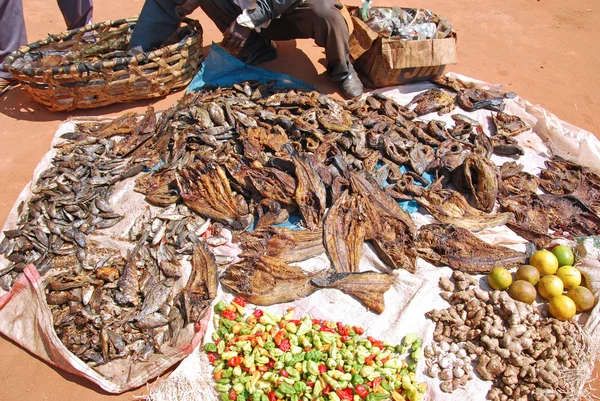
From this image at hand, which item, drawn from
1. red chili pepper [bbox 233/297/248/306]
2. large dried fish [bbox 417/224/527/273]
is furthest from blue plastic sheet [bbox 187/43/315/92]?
red chili pepper [bbox 233/297/248/306]

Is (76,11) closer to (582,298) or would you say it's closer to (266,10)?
(266,10)

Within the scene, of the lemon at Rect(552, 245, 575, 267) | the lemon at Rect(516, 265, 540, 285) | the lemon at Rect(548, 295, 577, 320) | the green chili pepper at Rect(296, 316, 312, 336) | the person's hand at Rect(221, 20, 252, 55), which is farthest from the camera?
the person's hand at Rect(221, 20, 252, 55)

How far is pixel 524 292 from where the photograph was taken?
336cm

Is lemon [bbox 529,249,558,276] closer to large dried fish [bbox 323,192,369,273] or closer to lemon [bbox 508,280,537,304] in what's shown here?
lemon [bbox 508,280,537,304]

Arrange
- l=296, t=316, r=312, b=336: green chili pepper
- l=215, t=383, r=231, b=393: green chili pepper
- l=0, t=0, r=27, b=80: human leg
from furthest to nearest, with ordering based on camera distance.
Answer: l=0, t=0, r=27, b=80: human leg
l=296, t=316, r=312, b=336: green chili pepper
l=215, t=383, r=231, b=393: green chili pepper

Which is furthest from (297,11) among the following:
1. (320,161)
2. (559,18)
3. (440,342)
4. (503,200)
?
(559,18)

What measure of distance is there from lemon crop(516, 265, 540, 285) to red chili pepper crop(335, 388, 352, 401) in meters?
1.76

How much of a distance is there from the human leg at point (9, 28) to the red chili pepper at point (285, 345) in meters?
5.83

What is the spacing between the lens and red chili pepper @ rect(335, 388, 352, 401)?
9.21 feet

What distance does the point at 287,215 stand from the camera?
3.97 m

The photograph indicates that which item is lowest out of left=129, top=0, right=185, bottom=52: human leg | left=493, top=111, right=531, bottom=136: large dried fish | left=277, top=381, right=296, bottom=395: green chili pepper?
left=277, top=381, right=296, bottom=395: green chili pepper

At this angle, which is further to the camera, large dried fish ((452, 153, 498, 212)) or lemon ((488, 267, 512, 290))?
large dried fish ((452, 153, 498, 212))

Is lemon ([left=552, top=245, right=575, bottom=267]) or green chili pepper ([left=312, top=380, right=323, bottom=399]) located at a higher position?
lemon ([left=552, top=245, right=575, bottom=267])

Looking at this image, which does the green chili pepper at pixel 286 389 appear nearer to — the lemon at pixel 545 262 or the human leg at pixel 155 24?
the lemon at pixel 545 262
